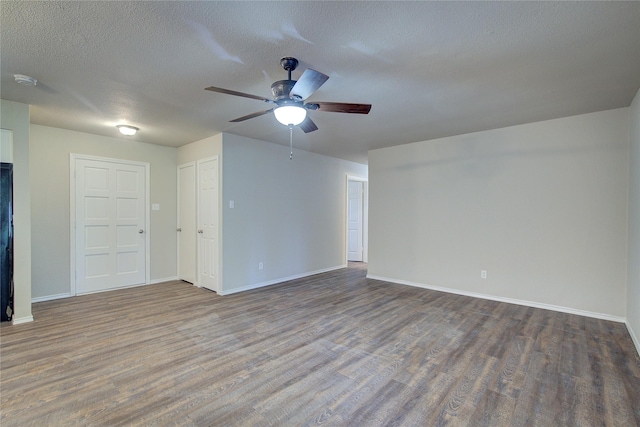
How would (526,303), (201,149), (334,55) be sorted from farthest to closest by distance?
(201,149) → (526,303) → (334,55)

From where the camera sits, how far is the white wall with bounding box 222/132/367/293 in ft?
15.1

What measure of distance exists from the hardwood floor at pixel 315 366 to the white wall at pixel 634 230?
0.69 ft

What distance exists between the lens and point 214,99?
3084 millimetres

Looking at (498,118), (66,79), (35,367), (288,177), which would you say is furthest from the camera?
(288,177)

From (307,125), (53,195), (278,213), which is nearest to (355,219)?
(278,213)

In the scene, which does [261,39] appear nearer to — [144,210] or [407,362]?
[407,362]

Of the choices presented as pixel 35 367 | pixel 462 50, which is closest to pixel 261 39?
pixel 462 50

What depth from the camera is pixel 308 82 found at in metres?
2.00

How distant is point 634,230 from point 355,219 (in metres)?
5.23

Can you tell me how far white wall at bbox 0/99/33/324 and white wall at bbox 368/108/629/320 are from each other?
492 cm

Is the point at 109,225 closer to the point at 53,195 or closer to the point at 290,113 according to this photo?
the point at 53,195

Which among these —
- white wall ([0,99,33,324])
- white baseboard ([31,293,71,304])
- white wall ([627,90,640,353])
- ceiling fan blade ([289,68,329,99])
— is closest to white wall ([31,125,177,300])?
white baseboard ([31,293,71,304])

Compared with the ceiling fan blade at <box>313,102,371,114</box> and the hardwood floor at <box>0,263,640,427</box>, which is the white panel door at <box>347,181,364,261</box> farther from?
the ceiling fan blade at <box>313,102,371,114</box>

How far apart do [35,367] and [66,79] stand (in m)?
2.44
